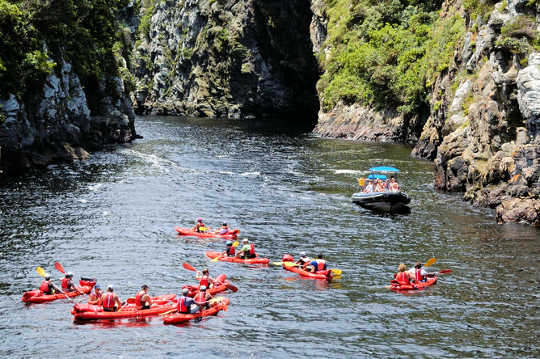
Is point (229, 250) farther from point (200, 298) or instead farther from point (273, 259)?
point (200, 298)

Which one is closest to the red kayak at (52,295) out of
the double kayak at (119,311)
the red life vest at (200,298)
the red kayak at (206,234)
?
the double kayak at (119,311)

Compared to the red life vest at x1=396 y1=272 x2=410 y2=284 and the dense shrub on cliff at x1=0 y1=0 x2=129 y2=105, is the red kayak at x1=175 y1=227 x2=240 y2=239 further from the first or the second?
the dense shrub on cliff at x1=0 y1=0 x2=129 y2=105

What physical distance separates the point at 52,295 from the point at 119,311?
4.09 metres

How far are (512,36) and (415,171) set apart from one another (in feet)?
66.8

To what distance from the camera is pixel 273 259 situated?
34.2 metres

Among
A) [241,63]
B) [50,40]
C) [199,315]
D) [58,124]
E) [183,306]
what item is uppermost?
[241,63]

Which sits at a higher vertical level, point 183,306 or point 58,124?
point 58,124

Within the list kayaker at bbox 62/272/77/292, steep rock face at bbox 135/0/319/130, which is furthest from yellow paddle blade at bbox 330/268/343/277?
steep rock face at bbox 135/0/319/130

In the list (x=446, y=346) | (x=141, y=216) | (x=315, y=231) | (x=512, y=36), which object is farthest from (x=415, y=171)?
(x=446, y=346)

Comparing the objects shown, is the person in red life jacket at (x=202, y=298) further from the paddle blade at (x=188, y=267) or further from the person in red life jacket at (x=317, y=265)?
the person in red life jacket at (x=317, y=265)

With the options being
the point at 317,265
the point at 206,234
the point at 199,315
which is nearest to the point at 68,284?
the point at 199,315

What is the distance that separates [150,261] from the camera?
109ft

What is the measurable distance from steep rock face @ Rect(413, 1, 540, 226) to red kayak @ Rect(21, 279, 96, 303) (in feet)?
88.2

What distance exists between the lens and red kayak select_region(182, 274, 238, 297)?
28.4 metres
